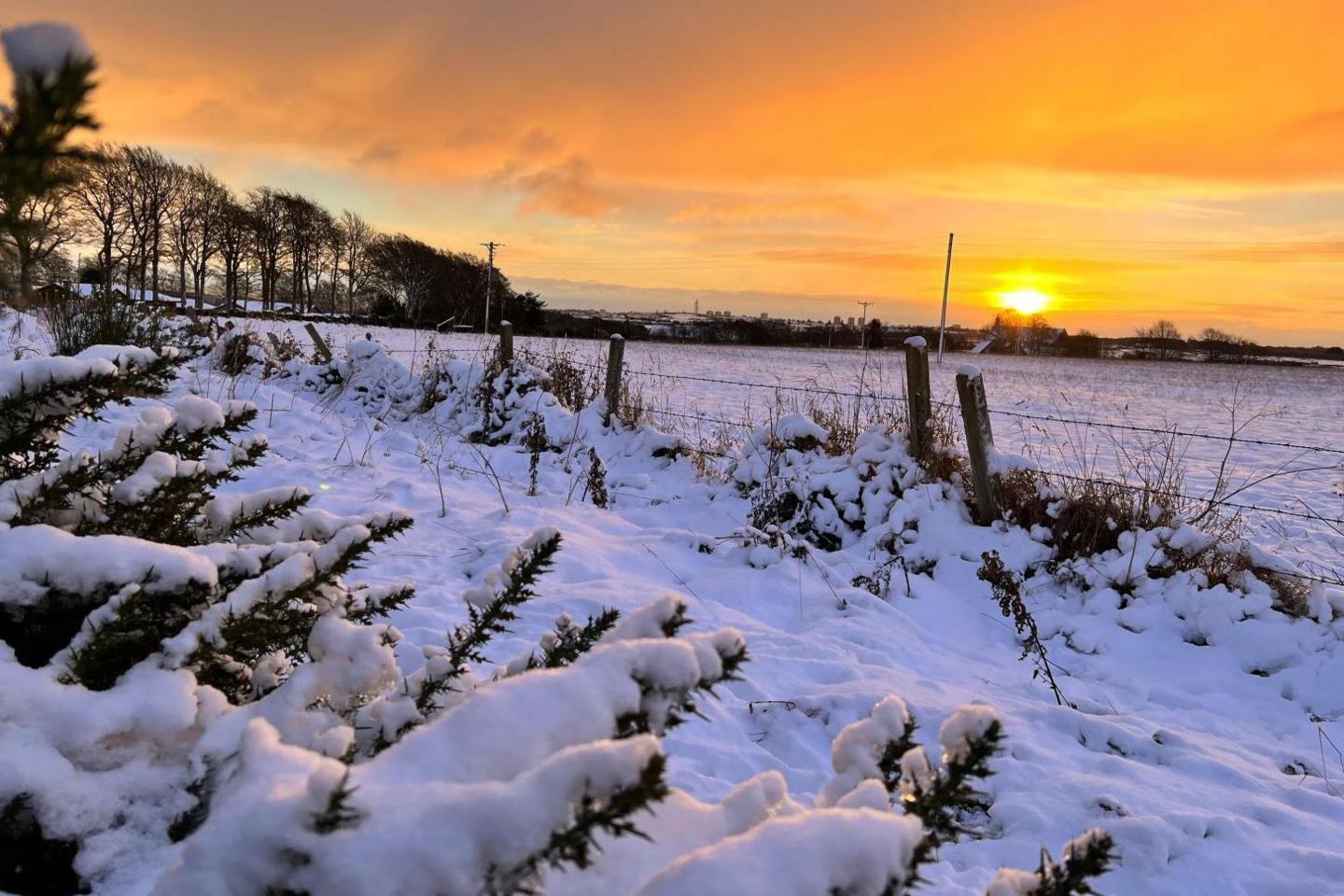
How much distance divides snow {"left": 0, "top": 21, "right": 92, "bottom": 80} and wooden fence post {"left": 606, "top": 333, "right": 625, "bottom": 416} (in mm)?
7918

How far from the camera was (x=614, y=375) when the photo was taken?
908 cm

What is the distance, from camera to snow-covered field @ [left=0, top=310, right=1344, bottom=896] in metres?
2.76

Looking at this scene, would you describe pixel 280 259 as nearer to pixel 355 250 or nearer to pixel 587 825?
pixel 355 250

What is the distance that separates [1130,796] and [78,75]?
3764 mm

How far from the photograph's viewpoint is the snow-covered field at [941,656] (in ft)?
9.07

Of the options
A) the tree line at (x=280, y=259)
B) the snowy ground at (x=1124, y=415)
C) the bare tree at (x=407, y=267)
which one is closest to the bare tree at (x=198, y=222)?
the tree line at (x=280, y=259)

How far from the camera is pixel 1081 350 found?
6900 centimetres

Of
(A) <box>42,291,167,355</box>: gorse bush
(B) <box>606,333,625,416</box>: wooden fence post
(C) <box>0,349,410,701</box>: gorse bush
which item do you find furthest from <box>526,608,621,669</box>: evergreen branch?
(A) <box>42,291,167,355</box>: gorse bush

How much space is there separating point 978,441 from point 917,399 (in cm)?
72

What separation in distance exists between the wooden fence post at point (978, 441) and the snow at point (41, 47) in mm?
5662

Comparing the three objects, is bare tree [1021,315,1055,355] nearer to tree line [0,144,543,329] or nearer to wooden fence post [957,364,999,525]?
Answer: tree line [0,144,543,329]

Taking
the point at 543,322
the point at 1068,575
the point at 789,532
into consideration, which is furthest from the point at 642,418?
the point at 543,322

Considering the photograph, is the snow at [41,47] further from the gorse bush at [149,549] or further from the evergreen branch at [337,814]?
the evergreen branch at [337,814]

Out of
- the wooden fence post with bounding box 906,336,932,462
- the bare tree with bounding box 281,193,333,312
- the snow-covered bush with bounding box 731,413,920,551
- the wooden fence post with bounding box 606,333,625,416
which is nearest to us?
the snow-covered bush with bounding box 731,413,920,551
